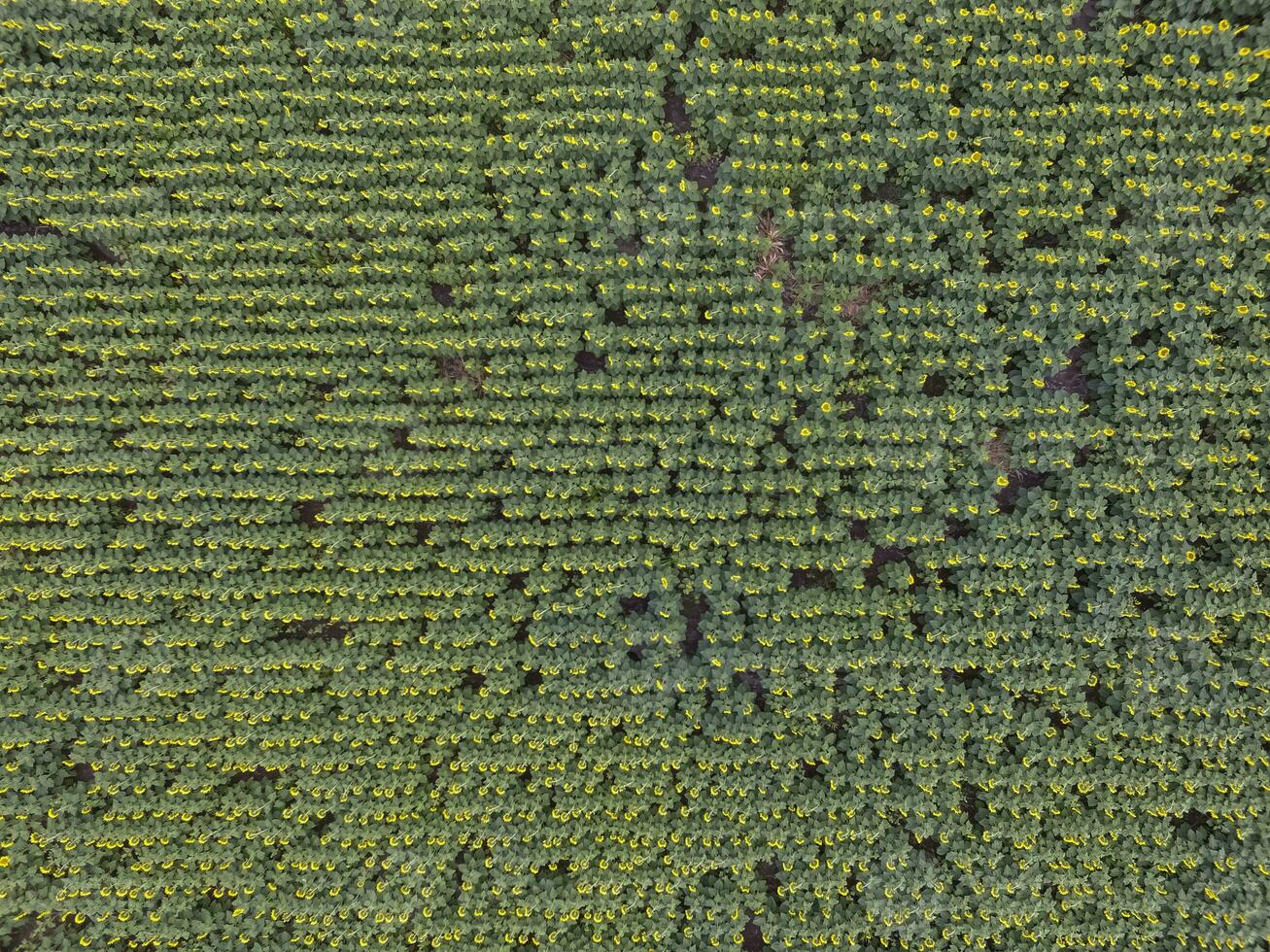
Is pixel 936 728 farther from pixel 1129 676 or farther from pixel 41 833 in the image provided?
pixel 41 833

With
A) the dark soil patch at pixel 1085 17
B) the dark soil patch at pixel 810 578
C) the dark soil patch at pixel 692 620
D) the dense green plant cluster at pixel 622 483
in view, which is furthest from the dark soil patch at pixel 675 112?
the dark soil patch at pixel 692 620

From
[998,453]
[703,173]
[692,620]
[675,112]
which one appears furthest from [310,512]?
→ [998,453]

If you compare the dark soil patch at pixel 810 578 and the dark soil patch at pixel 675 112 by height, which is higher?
the dark soil patch at pixel 675 112

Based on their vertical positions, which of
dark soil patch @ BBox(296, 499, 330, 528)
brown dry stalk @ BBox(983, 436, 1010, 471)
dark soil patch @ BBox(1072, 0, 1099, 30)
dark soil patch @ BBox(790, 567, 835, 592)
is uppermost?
dark soil patch @ BBox(1072, 0, 1099, 30)

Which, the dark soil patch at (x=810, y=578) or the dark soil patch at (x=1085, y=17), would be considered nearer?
the dark soil patch at (x=1085, y=17)

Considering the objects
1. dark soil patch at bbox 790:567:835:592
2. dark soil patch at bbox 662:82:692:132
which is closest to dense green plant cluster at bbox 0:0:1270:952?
dark soil patch at bbox 790:567:835:592

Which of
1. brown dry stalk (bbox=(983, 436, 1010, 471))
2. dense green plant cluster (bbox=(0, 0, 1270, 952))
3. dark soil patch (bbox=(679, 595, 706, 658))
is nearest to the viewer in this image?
dense green plant cluster (bbox=(0, 0, 1270, 952))

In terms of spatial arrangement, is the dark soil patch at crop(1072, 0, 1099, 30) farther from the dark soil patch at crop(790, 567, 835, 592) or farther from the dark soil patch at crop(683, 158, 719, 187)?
the dark soil patch at crop(790, 567, 835, 592)

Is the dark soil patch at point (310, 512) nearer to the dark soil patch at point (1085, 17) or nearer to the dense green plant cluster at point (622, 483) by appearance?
the dense green plant cluster at point (622, 483)
